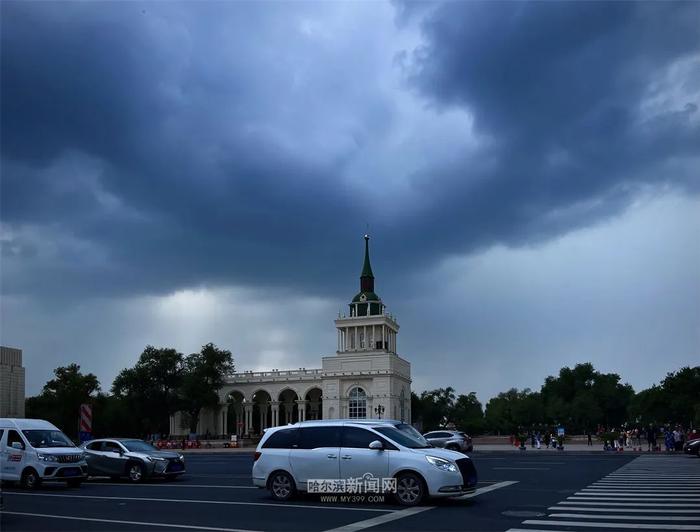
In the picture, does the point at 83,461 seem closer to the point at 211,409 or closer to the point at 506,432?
the point at 211,409

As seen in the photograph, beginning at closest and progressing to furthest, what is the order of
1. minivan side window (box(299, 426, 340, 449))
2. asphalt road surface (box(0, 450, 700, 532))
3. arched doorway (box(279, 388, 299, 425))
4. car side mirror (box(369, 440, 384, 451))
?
asphalt road surface (box(0, 450, 700, 532)) < car side mirror (box(369, 440, 384, 451)) < minivan side window (box(299, 426, 340, 449)) < arched doorway (box(279, 388, 299, 425))

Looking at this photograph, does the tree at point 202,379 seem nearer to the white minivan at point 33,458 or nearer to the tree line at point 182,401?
the tree line at point 182,401

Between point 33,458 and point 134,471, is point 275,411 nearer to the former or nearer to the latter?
point 134,471

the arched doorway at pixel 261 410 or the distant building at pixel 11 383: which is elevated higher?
the distant building at pixel 11 383

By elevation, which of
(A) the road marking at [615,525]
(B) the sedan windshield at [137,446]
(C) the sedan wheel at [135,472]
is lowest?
(C) the sedan wheel at [135,472]

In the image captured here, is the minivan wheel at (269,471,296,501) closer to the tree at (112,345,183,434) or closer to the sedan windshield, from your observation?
the sedan windshield

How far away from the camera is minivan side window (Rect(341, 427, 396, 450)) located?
1617cm

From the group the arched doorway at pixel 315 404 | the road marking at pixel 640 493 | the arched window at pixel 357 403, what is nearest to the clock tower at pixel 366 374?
the arched window at pixel 357 403

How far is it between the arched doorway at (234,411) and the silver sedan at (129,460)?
8435 centimetres

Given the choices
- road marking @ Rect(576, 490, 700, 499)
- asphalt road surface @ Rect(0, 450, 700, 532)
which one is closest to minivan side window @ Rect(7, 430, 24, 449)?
Answer: asphalt road surface @ Rect(0, 450, 700, 532)

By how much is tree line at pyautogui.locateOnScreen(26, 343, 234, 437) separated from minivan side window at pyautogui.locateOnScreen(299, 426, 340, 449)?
270 ft

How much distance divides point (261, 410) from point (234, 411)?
14.0 feet

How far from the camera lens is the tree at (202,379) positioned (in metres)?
96.8

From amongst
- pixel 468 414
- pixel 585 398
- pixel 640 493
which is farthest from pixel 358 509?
pixel 468 414
